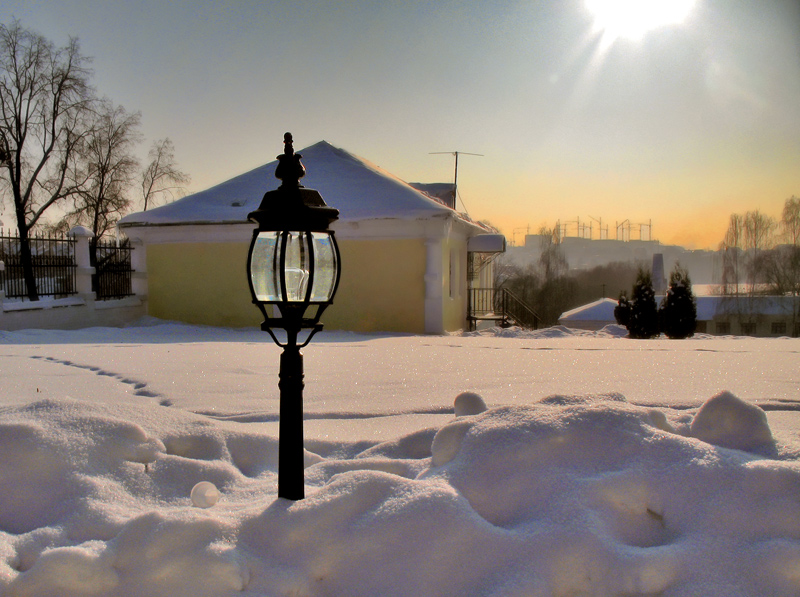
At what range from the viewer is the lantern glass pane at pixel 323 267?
2.82 m

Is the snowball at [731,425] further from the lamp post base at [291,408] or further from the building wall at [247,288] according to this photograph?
the building wall at [247,288]

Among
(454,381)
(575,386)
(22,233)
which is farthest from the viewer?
(22,233)

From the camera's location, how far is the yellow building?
502 inches

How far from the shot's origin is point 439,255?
1266cm

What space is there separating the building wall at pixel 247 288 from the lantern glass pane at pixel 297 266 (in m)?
9.98

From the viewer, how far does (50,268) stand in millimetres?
13039

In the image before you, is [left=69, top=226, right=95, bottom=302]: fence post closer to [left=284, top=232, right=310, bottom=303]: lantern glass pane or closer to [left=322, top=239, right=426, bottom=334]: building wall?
[left=322, top=239, right=426, bottom=334]: building wall

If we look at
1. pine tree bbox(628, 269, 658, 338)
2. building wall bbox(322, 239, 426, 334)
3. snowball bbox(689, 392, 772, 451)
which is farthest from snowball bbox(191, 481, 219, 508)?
pine tree bbox(628, 269, 658, 338)

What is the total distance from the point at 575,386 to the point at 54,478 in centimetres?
399

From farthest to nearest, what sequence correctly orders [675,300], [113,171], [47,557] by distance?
[113,171]
[675,300]
[47,557]

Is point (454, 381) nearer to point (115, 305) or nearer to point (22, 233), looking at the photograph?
point (115, 305)

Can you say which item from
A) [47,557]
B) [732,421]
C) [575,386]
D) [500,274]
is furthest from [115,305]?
[500,274]

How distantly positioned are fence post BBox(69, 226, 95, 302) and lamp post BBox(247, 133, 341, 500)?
12109mm

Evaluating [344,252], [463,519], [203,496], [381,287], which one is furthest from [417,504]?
[344,252]
